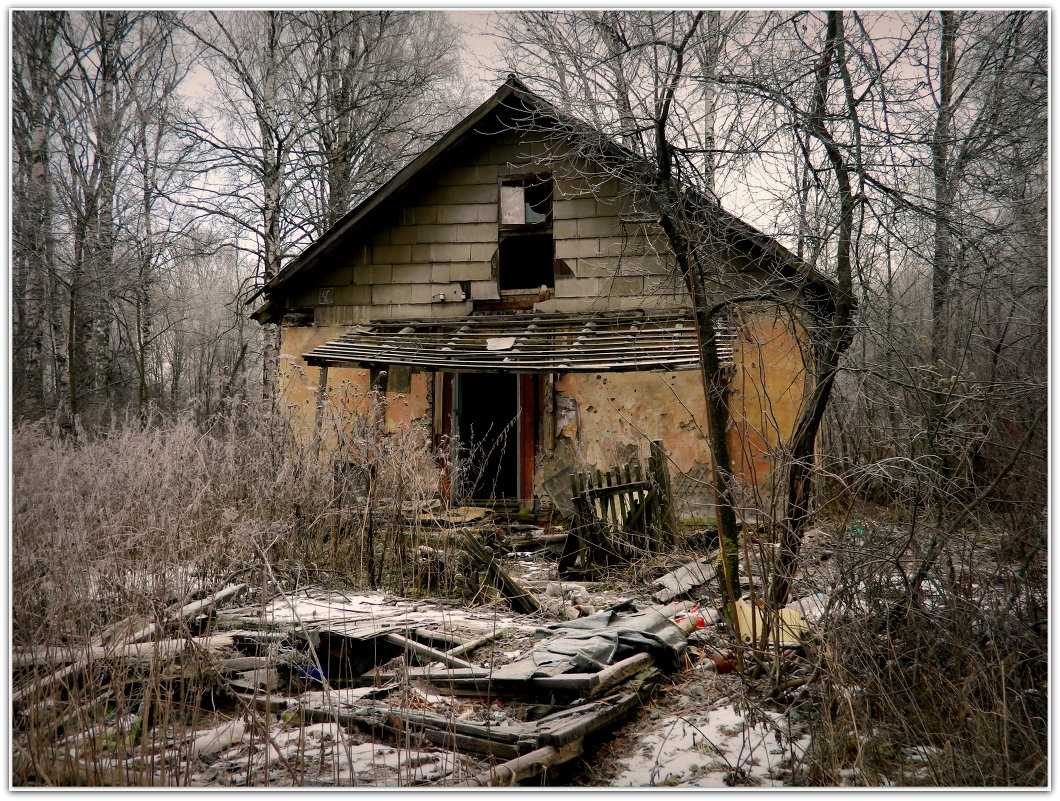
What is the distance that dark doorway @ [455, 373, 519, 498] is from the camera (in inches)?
411

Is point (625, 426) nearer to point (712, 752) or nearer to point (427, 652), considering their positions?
point (427, 652)

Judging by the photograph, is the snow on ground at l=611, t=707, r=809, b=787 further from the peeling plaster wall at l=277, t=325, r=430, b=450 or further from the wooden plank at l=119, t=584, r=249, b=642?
the peeling plaster wall at l=277, t=325, r=430, b=450

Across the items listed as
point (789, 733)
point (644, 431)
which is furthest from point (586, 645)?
point (644, 431)

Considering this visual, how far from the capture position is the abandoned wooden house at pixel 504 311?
Answer: 885 cm

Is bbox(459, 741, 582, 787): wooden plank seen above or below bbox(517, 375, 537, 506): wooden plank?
below

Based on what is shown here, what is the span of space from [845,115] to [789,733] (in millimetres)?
3467

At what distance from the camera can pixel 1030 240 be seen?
4.36 m

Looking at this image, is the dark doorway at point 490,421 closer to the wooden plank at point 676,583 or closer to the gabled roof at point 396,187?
the gabled roof at point 396,187

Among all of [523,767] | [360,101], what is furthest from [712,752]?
[360,101]

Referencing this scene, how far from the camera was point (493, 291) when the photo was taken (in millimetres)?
9695

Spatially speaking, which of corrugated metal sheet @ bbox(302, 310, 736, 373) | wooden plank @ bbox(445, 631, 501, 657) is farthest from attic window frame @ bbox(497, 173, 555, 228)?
wooden plank @ bbox(445, 631, 501, 657)

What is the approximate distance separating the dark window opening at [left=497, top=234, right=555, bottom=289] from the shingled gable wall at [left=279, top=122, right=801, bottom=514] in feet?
3.49

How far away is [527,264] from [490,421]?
2.68m

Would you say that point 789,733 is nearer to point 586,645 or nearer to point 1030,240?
point 586,645
